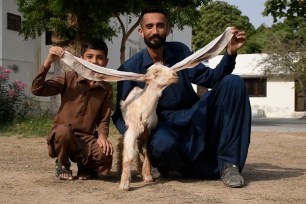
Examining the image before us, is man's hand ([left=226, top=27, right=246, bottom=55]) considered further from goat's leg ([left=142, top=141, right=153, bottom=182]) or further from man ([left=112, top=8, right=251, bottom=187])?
goat's leg ([left=142, top=141, right=153, bottom=182])

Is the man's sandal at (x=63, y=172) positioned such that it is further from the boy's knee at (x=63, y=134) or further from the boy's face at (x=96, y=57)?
the boy's face at (x=96, y=57)

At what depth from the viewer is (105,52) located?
15.1 feet

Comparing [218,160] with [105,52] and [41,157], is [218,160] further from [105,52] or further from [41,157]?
[41,157]

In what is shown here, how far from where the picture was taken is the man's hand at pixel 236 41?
427cm

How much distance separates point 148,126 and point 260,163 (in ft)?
7.92

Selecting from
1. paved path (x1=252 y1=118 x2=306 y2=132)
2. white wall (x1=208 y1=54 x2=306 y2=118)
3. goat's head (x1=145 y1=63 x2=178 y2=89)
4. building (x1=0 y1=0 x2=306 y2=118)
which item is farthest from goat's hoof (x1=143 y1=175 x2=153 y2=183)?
white wall (x1=208 y1=54 x2=306 y2=118)

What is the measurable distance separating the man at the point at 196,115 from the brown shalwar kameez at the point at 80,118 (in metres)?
0.16

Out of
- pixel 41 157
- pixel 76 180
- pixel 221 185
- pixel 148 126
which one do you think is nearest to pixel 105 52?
pixel 148 126

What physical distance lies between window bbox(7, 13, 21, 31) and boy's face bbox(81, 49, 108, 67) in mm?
14401

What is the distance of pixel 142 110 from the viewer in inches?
163

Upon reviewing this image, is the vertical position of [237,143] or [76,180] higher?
[237,143]

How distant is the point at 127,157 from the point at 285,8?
742 centimetres

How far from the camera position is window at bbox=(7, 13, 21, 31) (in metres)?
18.1

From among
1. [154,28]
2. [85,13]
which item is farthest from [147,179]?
[85,13]
